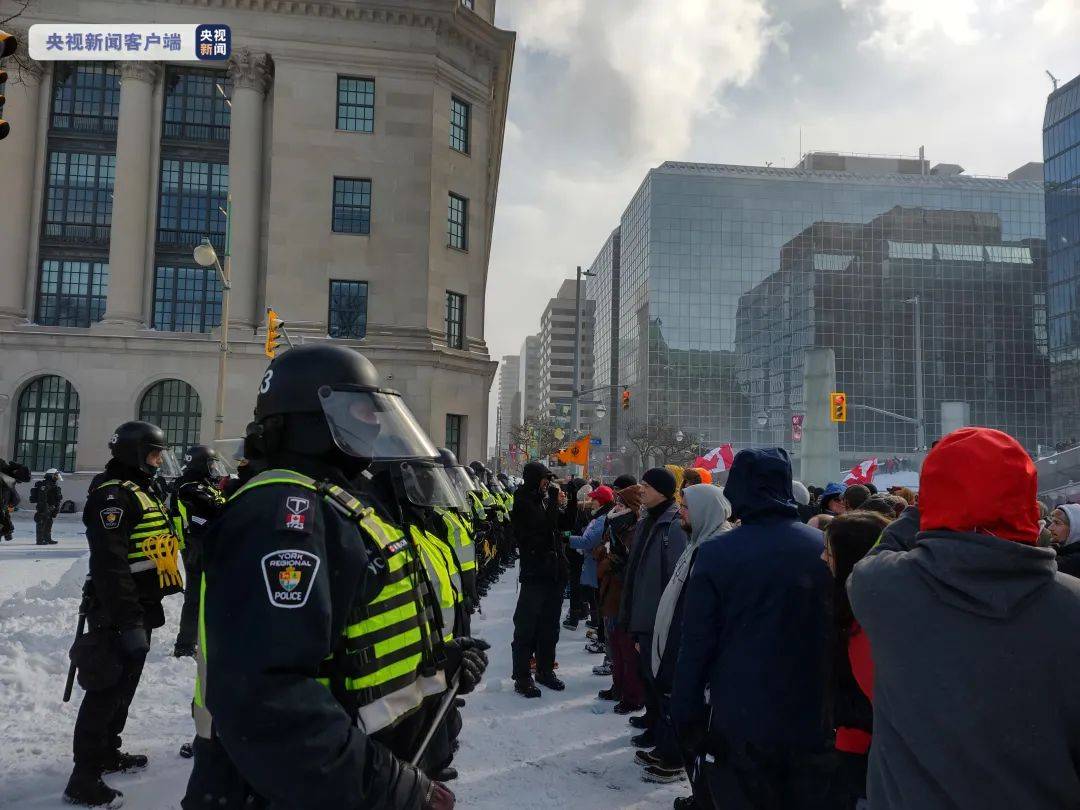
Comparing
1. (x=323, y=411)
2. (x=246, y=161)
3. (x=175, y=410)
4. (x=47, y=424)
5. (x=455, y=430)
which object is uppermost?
(x=246, y=161)

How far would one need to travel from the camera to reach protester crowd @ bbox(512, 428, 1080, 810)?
183 centimetres

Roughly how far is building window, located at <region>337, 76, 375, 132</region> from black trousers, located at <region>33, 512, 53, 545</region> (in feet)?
64.6

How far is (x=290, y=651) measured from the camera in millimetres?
1745

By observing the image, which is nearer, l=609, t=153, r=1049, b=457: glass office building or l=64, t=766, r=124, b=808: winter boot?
l=64, t=766, r=124, b=808: winter boot

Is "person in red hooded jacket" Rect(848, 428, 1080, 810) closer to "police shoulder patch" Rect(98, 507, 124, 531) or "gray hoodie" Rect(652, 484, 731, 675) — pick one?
"gray hoodie" Rect(652, 484, 731, 675)

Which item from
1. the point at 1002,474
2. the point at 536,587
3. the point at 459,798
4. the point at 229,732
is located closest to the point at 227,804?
the point at 229,732

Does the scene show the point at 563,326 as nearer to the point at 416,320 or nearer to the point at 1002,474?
the point at 416,320

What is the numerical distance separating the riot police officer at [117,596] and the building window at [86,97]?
32.6m

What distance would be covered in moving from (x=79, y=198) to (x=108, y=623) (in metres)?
32.5

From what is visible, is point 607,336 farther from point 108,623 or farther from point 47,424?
point 108,623

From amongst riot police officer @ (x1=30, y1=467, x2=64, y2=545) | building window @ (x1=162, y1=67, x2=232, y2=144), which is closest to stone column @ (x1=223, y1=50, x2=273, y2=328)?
building window @ (x1=162, y1=67, x2=232, y2=144)

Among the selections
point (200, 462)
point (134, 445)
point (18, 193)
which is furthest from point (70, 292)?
point (134, 445)

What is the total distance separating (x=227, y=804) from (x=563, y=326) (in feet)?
563

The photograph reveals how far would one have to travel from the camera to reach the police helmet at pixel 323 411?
222 cm
